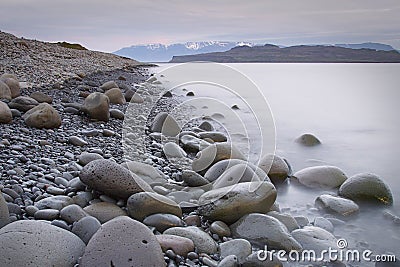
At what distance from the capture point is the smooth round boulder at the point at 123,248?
71.6 inches

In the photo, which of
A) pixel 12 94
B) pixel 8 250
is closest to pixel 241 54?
pixel 12 94

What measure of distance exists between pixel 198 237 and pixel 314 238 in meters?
0.85

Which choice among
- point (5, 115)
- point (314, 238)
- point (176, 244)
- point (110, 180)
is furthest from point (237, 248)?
point (5, 115)

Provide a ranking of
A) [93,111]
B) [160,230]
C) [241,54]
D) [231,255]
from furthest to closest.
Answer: [241,54], [93,111], [160,230], [231,255]

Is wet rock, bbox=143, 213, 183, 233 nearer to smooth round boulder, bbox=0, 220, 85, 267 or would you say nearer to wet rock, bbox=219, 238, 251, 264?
wet rock, bbox=219, 238, 251, 264

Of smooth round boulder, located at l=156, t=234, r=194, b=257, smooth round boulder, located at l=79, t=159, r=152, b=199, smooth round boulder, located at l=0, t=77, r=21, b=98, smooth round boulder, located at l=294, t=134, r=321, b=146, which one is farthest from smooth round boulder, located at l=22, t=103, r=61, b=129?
smooth round boulder, located at l=294, t=134, r=321, b=146

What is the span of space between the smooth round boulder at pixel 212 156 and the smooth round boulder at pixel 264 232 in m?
1.39

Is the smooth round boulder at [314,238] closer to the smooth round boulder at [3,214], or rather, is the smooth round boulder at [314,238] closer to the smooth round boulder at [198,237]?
the smooth round boulder at [198,237]

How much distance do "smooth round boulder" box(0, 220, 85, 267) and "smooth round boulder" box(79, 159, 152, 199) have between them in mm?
672

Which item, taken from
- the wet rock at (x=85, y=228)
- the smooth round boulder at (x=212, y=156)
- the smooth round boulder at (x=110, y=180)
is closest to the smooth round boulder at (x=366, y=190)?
the smooth round boulder at (x=212, y=156)

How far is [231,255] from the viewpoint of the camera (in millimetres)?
2285

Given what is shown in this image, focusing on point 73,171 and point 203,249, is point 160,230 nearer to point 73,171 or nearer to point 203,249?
point 203,249

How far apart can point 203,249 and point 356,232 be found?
147 centimetres

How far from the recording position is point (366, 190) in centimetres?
379
